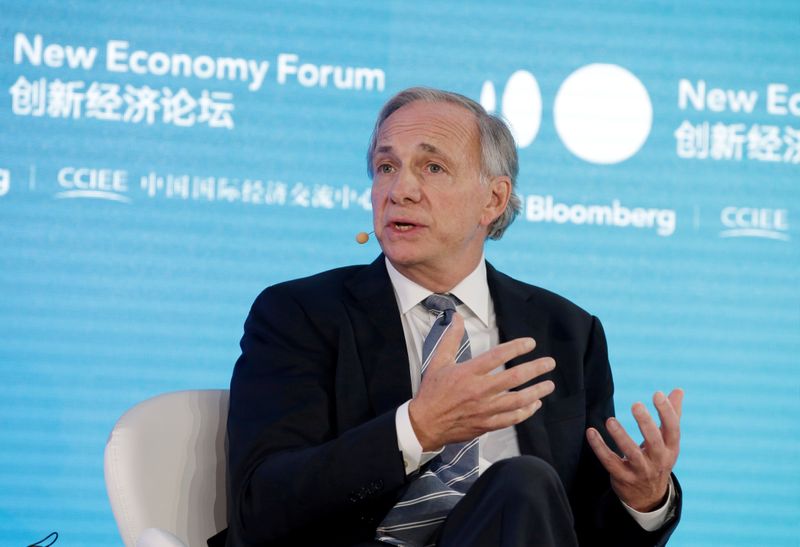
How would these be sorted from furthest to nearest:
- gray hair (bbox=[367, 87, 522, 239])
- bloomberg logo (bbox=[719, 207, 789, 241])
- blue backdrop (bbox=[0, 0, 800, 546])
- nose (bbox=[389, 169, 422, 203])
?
bloomberg logo (bbox=[719, 207, 789, 241]), blue backdrop (bbox=[0, 0, 800, 546]), gray hair (bbox=[367, 87, 522, 239]), nose (bbox=[389, 169, 422, 203])

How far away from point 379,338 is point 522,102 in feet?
5.09

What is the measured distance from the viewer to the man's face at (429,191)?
6.92ft

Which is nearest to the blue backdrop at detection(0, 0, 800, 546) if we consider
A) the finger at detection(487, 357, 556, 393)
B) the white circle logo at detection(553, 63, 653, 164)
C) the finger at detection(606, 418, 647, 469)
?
the white circle logo at detection(553, 63, 653, 164)

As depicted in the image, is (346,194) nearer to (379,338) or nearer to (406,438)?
(379,338)

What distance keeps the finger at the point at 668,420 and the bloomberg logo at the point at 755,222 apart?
5.75 feet

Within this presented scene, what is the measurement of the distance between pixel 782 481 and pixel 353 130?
1814mm

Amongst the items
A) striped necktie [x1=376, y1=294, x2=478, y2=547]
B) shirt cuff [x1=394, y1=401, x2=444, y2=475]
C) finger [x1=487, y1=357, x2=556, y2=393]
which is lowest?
striped necktie [x1=376, y1=294, x2=478, y2=547]

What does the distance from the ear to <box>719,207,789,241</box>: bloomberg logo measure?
1.40 m

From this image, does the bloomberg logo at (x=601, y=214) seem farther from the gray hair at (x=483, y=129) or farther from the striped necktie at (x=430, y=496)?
the striped necktie at (x=430, y=496)

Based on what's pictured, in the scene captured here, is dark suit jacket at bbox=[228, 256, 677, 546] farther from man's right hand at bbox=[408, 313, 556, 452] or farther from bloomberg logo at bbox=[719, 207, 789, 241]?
bloomberg logo at bbox=[719, 207, 789, 241]

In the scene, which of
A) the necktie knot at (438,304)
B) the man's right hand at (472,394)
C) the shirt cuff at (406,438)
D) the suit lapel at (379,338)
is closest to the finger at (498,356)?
the man's right hand at (472,394)

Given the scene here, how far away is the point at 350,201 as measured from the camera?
330 cm

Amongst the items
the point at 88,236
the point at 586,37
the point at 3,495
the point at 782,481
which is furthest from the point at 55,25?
the point at 782,481

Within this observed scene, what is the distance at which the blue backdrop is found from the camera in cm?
316
